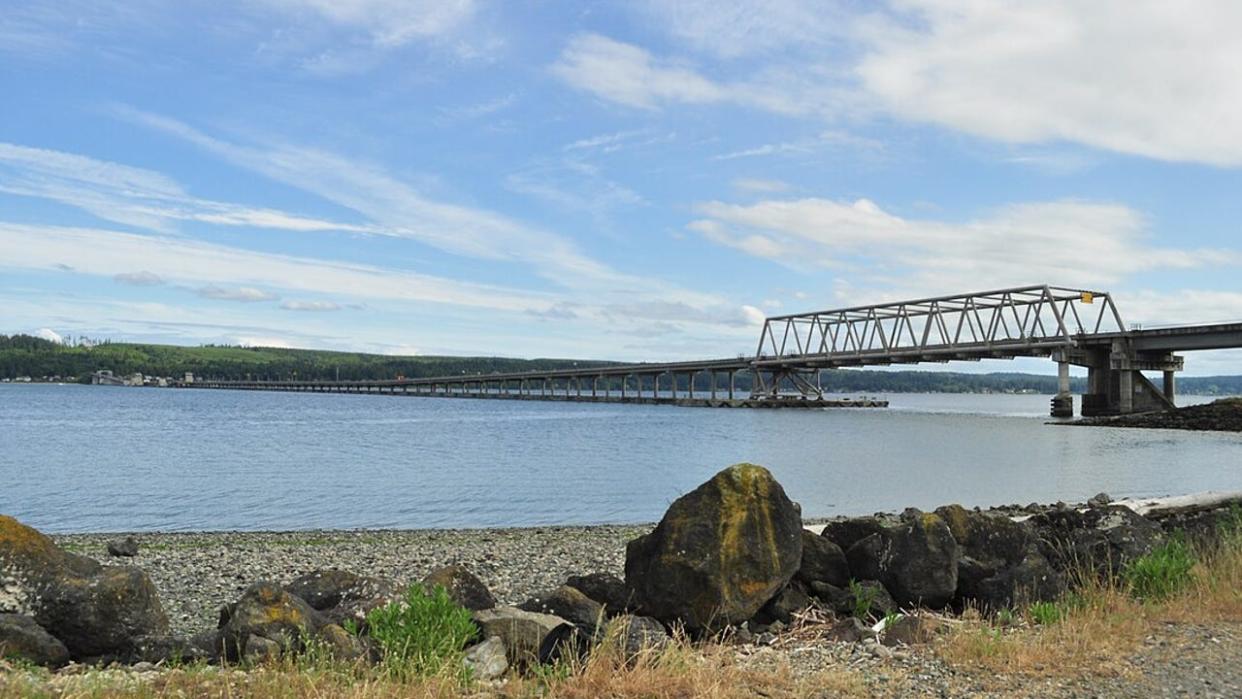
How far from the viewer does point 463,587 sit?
10.6m

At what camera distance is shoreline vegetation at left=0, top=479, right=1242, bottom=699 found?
22.9 ft

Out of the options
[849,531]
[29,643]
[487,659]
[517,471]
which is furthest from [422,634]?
[517,471]

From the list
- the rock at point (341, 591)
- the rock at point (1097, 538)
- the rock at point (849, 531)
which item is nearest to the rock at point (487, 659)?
the rock at point (341, 591)

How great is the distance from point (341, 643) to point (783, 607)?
5.15 metres

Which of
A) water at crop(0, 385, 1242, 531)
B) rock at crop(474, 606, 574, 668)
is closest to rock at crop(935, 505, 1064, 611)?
rock at crop(474, 606, 574, 668)

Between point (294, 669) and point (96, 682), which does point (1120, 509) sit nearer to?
point (294, 669)

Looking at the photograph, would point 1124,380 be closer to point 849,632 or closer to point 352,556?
point 352,556

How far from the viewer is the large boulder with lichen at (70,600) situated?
9430mm

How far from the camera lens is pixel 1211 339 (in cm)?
8362

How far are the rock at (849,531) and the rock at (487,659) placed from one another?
242 inches

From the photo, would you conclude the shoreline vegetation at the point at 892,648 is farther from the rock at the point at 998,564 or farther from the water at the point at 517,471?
the water at the point at 517,471

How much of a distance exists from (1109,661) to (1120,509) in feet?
20.6

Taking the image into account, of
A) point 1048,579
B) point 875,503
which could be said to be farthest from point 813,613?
point 875,503

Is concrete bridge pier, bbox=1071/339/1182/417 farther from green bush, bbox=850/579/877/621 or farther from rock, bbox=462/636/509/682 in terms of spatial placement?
rock, bbox=462/636/509/682
